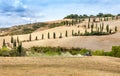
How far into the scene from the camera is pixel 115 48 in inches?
3516

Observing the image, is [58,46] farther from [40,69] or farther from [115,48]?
[40,69]

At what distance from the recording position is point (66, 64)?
42.6m

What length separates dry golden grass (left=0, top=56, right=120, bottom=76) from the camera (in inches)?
1399

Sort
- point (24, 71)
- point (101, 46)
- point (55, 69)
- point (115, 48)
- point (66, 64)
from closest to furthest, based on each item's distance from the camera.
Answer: point (24, 71) → point (55, 69) → point (66, 64) → point (115, 48) → point (101, 46)

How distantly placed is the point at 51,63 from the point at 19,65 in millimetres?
4191

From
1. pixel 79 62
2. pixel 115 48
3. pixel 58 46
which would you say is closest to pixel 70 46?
pixel 58 46

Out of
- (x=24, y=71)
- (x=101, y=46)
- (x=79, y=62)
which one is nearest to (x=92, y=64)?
(x=79, y=62)

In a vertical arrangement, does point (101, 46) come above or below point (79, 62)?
below

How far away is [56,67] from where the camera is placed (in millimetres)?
39844

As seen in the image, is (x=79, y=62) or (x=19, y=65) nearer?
(x=19, y=65)

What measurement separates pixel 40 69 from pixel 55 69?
162 centimetres

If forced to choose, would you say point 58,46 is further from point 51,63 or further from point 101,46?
point 51,63

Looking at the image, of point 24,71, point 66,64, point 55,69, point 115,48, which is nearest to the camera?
point 24,71

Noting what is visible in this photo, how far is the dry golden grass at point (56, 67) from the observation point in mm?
35531
